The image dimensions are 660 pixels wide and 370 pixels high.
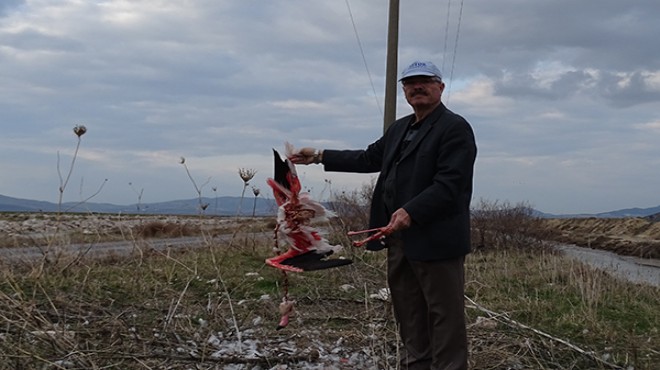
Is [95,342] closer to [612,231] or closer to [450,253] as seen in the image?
[450,253]

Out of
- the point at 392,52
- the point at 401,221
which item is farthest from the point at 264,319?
the point at 392,52

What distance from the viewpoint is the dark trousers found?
12.2ft

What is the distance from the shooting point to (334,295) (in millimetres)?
6910

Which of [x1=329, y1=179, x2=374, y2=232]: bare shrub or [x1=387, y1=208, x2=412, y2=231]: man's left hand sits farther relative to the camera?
[x1=329, y1=179, x2=374, y2=232]: bare shrub

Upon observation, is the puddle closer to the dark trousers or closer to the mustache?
the dark trousers

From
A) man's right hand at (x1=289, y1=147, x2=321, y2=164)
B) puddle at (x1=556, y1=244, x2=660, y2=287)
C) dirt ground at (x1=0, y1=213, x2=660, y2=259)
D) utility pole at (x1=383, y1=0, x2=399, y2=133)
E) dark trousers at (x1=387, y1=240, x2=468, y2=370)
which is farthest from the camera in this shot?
dirt ground at (x1=0, y1=213, x2=660, y2=259)

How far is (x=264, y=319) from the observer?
5.84 metres

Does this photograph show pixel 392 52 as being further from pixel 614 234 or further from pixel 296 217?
pixel 614 234

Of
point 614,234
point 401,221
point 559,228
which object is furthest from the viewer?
point 559,228

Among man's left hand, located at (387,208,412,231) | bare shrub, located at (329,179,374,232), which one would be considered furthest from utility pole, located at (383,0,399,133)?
man's left hand, located at (387,208,412,231)

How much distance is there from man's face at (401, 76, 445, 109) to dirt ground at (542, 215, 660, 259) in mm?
14066

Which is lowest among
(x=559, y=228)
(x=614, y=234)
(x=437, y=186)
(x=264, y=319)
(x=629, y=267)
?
(x=629, y=267)

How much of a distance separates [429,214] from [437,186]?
159 millimetres

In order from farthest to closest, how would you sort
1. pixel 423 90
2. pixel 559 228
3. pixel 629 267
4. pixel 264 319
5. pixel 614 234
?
pixel 559 228 < pixel 614 234 < pixel 629 267 < pixel 264 319 < pixel 423 90
